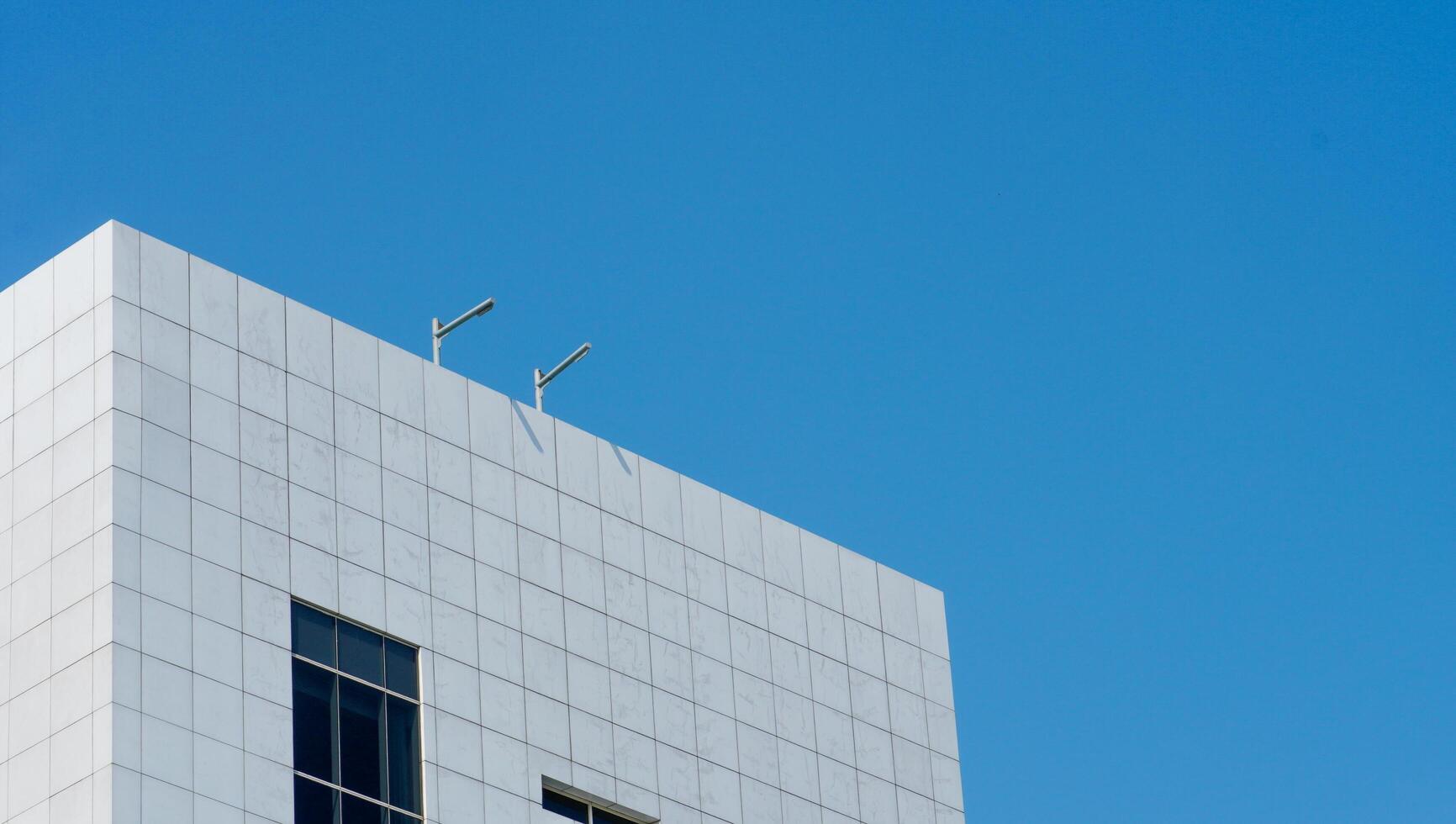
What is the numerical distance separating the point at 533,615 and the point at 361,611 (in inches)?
180

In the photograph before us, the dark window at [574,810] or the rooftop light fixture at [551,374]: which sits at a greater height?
the rooftop light fixture at [551,374]

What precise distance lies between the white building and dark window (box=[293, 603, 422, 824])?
0.19 feet

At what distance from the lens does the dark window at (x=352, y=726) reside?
5056cm

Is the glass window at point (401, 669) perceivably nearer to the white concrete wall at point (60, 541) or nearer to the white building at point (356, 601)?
the white building at point (356, 601)

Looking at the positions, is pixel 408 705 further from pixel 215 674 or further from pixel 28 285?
pixel 28 285

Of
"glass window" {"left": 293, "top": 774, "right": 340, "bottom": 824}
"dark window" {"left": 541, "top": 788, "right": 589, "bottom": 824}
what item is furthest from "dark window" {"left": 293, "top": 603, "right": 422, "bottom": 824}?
"dark window" {"left": 541, "top": 788, "right": 589, "bottom": 824}

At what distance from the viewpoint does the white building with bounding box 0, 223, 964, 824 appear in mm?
48469

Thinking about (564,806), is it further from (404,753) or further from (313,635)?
(313,635)

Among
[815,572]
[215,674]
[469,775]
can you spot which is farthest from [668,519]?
[215,674]

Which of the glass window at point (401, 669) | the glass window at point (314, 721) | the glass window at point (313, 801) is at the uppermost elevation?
the glass window at point (401, 669)

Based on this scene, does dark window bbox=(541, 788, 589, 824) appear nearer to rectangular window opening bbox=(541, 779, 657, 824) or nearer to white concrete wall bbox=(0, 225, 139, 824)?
rectangular window opening bbox=(541, 779, 657, 824)

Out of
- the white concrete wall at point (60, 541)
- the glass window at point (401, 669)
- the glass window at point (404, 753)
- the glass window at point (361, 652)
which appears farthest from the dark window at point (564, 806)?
the white concrete wall at point (60, 541)

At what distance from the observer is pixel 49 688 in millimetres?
48156

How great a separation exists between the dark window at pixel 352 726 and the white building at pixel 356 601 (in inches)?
2.3
